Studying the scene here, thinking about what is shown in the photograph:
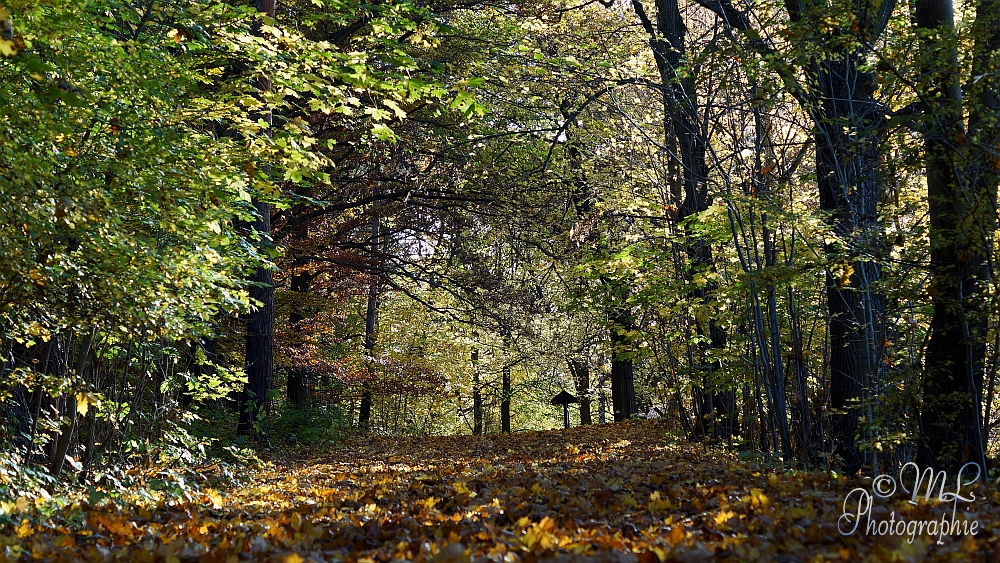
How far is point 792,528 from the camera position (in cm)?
353

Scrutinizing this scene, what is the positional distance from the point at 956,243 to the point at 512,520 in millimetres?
3435

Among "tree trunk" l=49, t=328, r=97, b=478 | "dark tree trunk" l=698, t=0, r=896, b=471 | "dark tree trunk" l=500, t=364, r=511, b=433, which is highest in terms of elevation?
"dark tree trunk" l=698, t=0, r=896, b=471

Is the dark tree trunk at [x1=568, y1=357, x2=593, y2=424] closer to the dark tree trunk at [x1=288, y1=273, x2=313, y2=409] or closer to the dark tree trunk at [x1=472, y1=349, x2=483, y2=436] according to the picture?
the dark tree trunk at [x1=472, y1=349, x2=483, y2=436]

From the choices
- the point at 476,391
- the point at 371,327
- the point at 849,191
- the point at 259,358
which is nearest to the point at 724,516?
the point at 849,191

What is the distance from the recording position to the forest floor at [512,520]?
3.18 m

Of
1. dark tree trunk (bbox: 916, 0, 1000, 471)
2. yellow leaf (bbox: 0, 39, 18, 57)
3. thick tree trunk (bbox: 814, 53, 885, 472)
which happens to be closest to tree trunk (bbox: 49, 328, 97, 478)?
yellow leaf (bbox: 0, 39, 18, 57)

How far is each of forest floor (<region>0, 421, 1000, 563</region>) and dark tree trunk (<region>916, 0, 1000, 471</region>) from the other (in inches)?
30.7

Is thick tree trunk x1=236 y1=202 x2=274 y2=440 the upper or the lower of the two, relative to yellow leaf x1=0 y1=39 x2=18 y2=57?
lower

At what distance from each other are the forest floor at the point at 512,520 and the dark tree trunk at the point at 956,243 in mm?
779

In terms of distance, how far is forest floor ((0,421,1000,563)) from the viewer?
125 inches

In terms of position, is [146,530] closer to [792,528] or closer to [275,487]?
[275,487]

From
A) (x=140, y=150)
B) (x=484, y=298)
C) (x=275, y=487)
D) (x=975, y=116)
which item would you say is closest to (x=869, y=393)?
(x=975, y=116)

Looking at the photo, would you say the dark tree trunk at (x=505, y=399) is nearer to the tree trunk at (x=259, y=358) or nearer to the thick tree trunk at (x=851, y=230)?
the tree trunk at (x=259, y=358)

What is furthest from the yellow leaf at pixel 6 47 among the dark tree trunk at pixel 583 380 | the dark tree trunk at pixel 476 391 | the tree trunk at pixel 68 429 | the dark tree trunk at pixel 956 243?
the dark tree trunk at pixel 476 391
